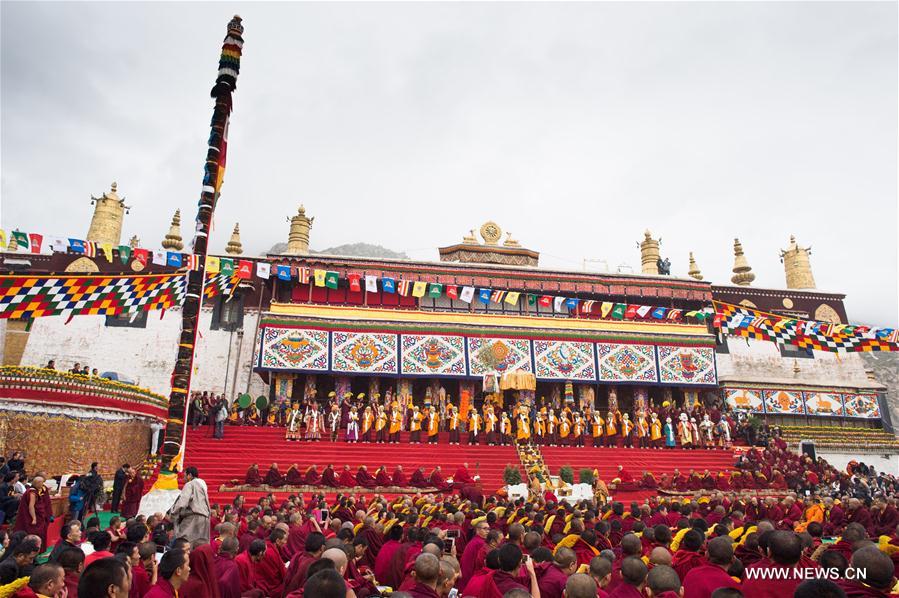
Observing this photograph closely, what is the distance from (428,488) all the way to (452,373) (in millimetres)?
7213

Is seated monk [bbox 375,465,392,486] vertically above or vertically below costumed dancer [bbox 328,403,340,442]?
below

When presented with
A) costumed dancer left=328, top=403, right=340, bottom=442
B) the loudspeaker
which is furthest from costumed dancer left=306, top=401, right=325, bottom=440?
the loudspeaker

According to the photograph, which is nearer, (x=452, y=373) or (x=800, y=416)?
(x=452, y=373)

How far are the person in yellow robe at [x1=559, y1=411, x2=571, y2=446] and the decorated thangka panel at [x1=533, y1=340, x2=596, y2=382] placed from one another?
2316 millimetres

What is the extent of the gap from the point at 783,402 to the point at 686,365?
17.7ft

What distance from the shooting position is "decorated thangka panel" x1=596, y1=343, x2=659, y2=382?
79.1 feet

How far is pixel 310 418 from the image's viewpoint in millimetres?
19125

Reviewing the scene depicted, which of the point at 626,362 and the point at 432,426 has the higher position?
the point at 626,362

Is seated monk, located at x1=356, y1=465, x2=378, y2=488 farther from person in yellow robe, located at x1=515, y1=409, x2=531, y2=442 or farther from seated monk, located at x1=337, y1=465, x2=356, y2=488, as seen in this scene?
person in yellow robe, located at x1=515, y1=409, x2=531, y2=442

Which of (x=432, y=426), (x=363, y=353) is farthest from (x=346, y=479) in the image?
(x=363, y=353)

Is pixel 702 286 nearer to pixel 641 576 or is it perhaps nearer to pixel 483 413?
pixel 483 413

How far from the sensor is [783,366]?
28.2 metres

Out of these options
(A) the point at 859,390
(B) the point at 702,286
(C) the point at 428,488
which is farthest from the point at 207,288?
(A) the point at 859,390

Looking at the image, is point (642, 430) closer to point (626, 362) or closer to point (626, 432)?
point (626, 432)
